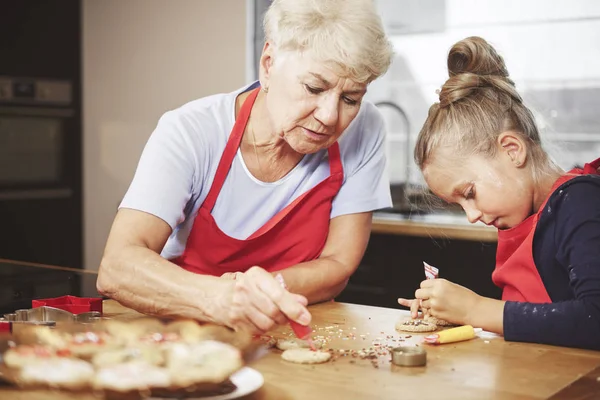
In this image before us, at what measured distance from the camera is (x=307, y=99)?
1.65 meters

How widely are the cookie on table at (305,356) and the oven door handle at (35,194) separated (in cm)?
354

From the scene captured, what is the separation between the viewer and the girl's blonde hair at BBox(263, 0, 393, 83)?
5.31ft

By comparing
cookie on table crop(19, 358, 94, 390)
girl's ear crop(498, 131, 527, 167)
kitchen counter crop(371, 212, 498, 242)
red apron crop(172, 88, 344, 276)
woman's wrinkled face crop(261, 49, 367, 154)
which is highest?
woman's wrinkled face crop(261, 49, 367, 154)

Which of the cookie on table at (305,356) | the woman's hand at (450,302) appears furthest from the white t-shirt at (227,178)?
the cookie on table at (305,356)

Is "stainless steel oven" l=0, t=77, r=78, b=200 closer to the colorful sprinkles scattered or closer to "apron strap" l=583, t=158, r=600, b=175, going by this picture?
the colorful sprinkles scattered

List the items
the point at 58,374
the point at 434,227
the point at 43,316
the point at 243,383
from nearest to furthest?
A: the point at 58,374
the point at 243,383
the point at 43,316
the point at 434,227

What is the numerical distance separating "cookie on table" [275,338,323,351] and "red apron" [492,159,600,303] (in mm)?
522

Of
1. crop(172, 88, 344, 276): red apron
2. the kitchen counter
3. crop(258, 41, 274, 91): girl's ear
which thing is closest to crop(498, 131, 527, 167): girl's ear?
crop(172, 88, 344, 276): red apron

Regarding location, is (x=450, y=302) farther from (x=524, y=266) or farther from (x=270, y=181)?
(x=270, y=181)

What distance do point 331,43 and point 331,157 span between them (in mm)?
365

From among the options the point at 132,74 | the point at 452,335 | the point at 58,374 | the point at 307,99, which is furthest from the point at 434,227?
the point at 58,374

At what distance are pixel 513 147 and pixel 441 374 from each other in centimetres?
67

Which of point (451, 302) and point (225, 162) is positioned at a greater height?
point (225, 162)

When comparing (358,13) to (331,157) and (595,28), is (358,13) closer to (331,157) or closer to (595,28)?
(331,157)
